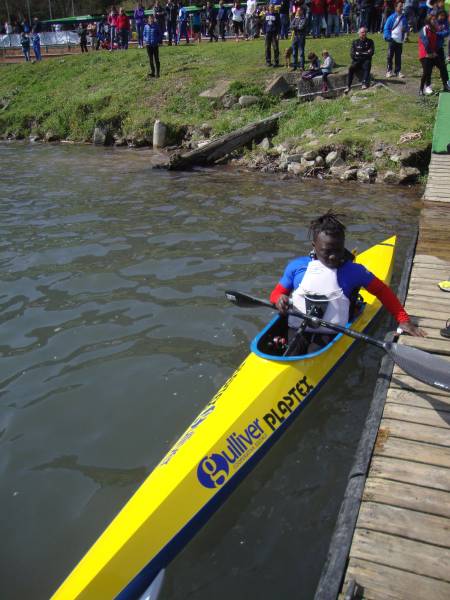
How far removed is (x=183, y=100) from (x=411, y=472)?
17.3 metres

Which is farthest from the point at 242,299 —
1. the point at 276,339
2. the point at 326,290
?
the point at 326,290

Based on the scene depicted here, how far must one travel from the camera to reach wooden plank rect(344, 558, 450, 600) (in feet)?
8.25

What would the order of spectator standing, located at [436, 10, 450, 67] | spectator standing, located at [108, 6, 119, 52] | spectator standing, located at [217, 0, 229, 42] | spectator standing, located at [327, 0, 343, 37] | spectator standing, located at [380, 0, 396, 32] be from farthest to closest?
spectator standing, located at [108, 6, 119, 52] → spectator standing, located at [217, 0, 229, 42] → spectator standing, located at [380, 0, 396, 32] → spectator standing, located at [327, 0, 343, 37] → spectator standing, located at [436, 10, 450, 67]

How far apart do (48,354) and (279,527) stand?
3.20 meters

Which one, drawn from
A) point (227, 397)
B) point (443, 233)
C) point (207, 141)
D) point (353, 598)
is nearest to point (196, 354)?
point (227, 397)

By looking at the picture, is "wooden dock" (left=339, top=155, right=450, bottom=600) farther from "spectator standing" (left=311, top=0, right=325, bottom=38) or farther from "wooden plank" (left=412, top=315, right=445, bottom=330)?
"spectator standing" (left=311, top=0, right=325, bottom=38)

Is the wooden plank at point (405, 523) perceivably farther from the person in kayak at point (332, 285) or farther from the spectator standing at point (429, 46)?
the spectator standing at point (429, 46)

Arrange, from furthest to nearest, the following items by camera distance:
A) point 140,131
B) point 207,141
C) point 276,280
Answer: point 140,131 < point 207,141 < point 276,280

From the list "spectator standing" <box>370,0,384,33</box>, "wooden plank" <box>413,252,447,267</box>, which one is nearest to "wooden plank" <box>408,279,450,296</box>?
"wooden plank" <box>413,252,447,267</box>

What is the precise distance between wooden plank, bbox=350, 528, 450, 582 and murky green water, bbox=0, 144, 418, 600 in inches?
24.3

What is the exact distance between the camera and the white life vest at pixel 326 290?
15.5 feet

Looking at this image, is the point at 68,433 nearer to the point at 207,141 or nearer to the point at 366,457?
the point at 366,457

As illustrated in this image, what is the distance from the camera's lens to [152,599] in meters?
2.86

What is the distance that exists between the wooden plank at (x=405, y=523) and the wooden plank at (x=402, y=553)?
36mm
